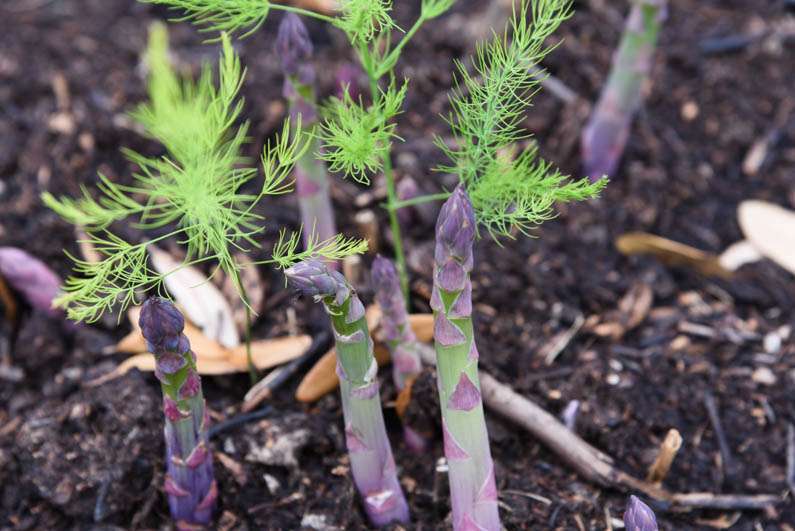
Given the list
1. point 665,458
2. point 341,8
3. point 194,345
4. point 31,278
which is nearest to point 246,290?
point 194,345

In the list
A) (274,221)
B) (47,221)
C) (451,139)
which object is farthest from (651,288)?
(47,221)

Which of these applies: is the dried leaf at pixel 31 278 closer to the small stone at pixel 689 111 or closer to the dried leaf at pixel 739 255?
the dried leaf at pixel 739 255

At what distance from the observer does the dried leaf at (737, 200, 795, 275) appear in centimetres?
237

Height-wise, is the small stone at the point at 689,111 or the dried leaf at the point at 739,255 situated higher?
the small stone at the point at 689,111

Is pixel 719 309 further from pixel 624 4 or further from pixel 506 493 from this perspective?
pixel 624 4

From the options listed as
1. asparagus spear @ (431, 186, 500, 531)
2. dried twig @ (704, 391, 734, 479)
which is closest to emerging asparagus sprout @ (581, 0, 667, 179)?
dried twig @ (704, 391, 734, 479)

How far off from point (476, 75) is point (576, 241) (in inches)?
24.0

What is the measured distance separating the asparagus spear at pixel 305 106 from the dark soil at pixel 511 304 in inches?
9.6

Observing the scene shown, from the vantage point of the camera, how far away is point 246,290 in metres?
2.12

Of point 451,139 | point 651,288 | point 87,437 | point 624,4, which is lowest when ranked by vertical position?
point 87,437

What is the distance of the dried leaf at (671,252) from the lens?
7.58 feet

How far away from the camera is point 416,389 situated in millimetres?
1758

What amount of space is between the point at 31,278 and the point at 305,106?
785mm

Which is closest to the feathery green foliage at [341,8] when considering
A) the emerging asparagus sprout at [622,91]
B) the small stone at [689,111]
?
the emerging asparagus sprout at [622,91]
